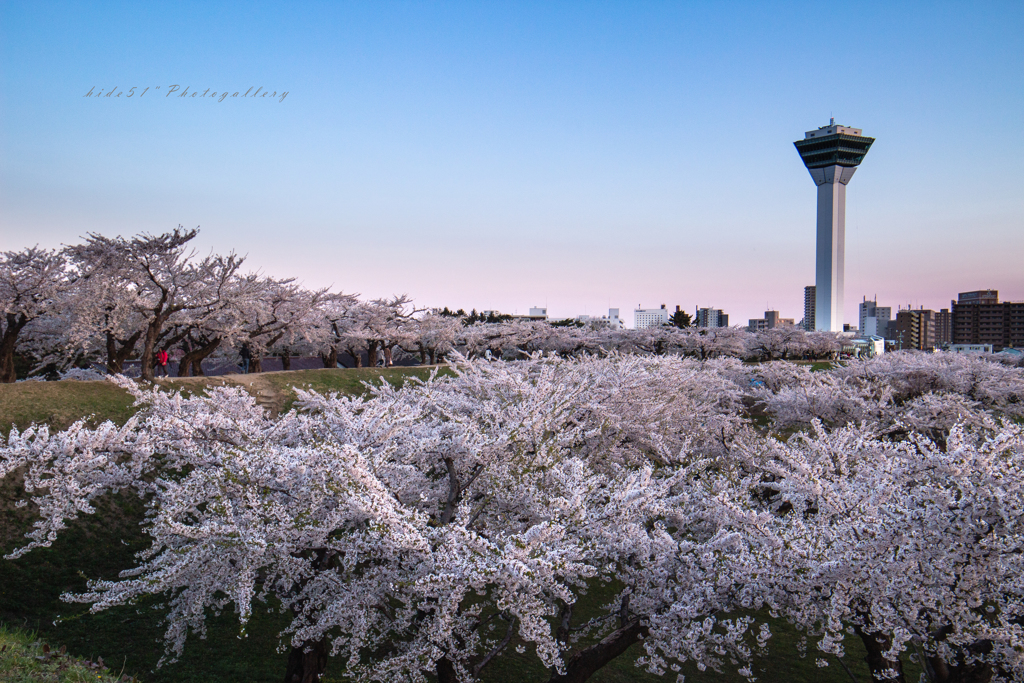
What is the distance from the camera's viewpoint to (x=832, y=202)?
126625mm

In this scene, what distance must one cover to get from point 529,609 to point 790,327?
75.3m

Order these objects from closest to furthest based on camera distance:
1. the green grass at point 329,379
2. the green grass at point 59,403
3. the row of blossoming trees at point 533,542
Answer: the row of blossoming trees at point 533,542
the green grass at point 59,403
the green grass at point 329,379

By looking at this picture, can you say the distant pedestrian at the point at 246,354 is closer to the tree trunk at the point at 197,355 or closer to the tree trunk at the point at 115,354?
the tree trunk at the point at 197,355

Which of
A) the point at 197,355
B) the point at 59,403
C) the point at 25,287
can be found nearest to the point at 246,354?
the point at 197,355

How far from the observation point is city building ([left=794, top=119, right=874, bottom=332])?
413 ft

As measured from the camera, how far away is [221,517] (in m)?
6.38

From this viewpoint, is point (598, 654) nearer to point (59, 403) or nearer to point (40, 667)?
point (40, 667)

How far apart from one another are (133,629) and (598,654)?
8055 mm

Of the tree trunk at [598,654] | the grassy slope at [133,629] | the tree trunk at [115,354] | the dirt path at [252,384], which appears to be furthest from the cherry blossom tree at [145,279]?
the tree trunk at [598,654]

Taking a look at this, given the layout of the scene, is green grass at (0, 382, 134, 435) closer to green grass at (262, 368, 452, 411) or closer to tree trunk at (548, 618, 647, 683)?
green grass at (262, 368, 452, 411)

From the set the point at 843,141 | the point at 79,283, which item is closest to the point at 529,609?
the point at 79,283

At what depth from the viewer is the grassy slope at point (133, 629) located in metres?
9.45

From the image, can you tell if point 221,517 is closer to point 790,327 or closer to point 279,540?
point 279,540

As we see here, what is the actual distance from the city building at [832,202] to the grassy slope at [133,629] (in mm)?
129083
